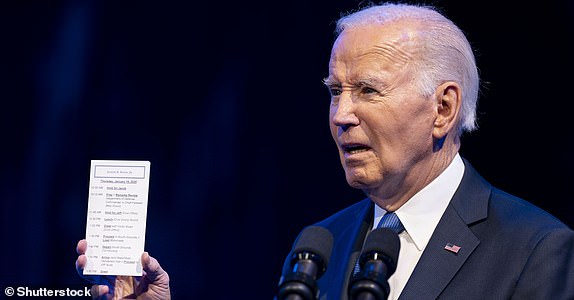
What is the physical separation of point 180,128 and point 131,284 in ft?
3.83

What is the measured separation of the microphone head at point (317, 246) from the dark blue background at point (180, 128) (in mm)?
1586

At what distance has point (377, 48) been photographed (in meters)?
2.21

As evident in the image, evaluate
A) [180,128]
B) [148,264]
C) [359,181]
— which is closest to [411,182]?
[359,181]

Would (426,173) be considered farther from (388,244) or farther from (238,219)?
(238,219)

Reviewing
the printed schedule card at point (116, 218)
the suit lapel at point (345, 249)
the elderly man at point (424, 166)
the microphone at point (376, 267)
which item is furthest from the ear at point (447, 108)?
the printed schedule card at point (116, 218)

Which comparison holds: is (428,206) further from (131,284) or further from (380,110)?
(131,284)

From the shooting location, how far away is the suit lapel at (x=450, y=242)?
2.06 metres

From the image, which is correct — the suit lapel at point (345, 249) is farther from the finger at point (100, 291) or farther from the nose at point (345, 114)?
the finger at point (100, 291)

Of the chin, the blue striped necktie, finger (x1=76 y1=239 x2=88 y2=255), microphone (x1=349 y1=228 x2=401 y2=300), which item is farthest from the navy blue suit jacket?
finger (x1=76 y1=239 x2=88 y2=255)

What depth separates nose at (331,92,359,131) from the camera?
2180 millimetres

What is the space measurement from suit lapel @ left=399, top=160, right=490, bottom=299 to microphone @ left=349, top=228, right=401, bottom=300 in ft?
1.01

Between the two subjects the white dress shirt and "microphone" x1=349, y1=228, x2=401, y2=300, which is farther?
the white dress shirt

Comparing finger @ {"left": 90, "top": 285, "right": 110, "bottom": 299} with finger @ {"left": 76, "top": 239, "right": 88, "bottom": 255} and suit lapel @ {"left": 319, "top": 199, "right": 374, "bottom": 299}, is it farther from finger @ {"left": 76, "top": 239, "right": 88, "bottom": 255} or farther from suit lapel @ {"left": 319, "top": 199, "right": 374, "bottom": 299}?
suit lapel @ {"left": 319, "top": 199, "right": 374, "bottom": 299}

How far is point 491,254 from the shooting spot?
2.08 m
